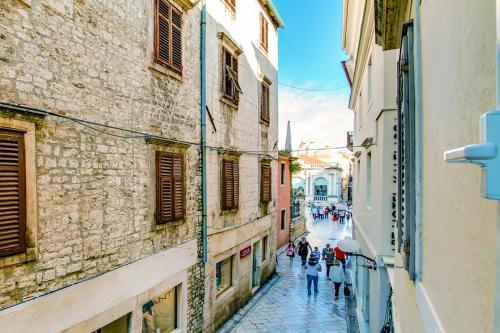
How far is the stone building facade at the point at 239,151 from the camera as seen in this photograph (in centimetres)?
1098

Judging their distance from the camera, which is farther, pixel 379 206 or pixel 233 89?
pixel 233 89

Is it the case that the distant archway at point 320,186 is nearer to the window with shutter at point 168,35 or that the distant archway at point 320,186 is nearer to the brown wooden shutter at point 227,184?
the brown wooden shutter at point 227,184

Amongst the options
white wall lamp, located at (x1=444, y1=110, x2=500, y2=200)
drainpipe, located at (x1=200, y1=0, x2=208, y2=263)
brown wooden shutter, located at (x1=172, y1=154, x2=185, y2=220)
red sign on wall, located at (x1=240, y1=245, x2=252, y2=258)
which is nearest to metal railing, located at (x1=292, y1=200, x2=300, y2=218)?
red sign on wall, located at (x1=240, y1=245, x2=252, y2=258)

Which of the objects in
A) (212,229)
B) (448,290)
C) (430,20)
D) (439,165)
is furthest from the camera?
(212,229)

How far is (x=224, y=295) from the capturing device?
11.6 metres

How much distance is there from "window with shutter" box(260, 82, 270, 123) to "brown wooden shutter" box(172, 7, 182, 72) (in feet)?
21.8

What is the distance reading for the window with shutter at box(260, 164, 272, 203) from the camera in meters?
15.4

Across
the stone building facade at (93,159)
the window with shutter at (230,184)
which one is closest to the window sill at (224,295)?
the stone building facade at (93,159)

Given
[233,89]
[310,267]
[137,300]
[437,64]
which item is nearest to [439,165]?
[437,64]

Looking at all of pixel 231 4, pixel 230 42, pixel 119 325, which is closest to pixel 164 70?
pixel 230 42

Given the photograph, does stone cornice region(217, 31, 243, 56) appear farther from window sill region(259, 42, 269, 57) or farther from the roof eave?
the roof eave

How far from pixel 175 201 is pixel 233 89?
→ 205 inches

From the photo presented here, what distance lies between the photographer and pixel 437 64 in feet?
8.82

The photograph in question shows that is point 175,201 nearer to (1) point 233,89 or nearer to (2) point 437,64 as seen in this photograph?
(1) point 233,89
